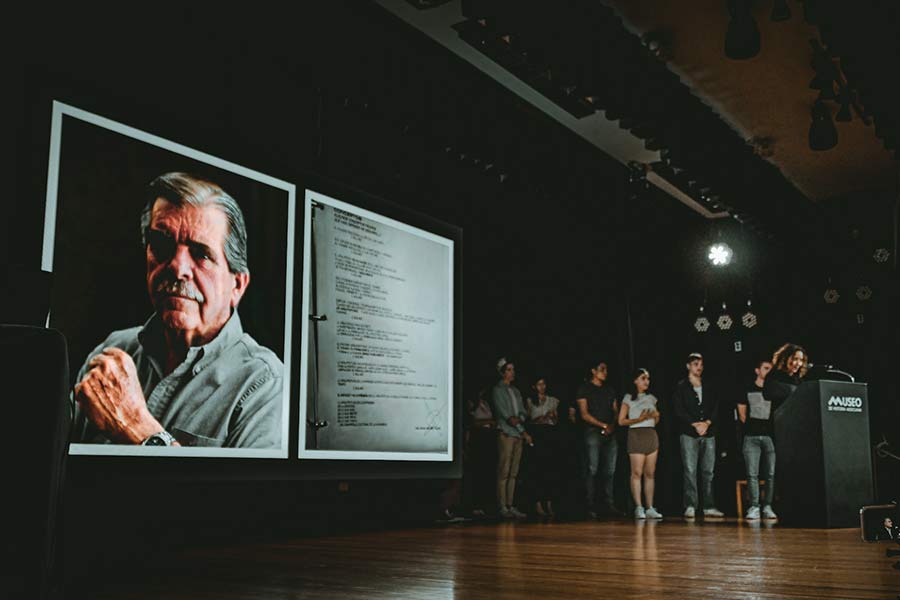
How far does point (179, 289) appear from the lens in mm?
3473

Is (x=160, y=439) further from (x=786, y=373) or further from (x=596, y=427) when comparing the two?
(x=596, y=427)

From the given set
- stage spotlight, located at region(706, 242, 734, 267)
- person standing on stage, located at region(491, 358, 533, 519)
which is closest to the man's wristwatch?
person standing on stage, located at region(491, 358, 533, 519)

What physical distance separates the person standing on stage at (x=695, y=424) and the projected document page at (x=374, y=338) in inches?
106

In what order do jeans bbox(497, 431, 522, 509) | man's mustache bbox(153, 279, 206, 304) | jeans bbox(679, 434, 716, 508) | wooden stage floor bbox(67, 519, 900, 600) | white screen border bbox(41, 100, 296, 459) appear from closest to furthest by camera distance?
wooden stage floor bbox(67, 519, 900, 600), white screen border bbox(41, 100, 296, 459), man's mustache bbox(153, 279, 206, 304), jeans bbox(497, 431, 522, 509), jeans bbox(679, 434, 716, 508)

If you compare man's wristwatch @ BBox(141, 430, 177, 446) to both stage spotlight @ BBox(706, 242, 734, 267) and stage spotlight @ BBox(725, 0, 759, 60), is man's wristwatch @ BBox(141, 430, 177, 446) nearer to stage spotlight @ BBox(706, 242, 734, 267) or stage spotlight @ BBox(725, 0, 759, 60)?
stage spotlight @ BBox(725, 0, 759, 60)

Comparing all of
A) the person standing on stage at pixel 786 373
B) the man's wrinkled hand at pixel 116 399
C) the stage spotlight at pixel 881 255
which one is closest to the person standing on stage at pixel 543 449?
the person standing on stage at pixel 786 373

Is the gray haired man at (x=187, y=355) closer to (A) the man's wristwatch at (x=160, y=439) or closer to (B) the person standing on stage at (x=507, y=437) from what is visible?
(A) the man's wristwatch at (x=160, y=439)

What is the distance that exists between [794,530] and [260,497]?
3037 millimetres

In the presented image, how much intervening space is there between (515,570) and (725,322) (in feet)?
23.2

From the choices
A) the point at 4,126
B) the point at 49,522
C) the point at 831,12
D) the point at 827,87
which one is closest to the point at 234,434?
the point at 4,126

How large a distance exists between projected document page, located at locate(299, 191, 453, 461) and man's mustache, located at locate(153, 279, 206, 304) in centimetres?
66

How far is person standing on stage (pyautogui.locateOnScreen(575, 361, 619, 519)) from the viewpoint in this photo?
23.9 ft

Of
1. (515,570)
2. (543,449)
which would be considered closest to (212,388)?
(515,570)

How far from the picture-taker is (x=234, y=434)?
3656mm
